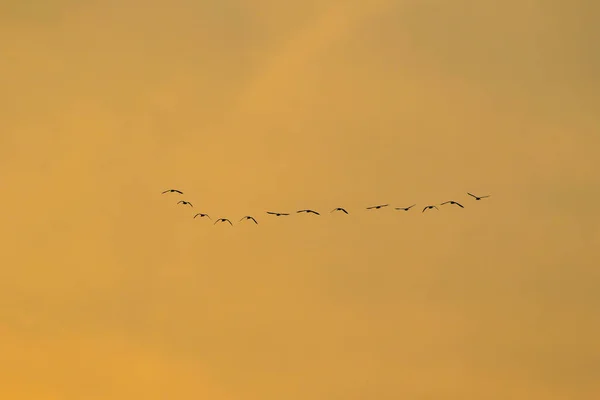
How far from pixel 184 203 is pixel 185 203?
0.33 ft

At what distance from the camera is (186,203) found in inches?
2682

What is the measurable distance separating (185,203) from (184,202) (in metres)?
0.57

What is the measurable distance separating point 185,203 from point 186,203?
6.5 inches

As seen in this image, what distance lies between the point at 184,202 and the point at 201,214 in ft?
7.42

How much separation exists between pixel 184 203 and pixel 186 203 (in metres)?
0.20

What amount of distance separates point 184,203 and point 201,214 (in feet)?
6.46

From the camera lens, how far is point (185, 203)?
224 feet

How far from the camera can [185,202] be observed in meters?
67.9

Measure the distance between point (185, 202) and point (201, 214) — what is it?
82.9 inches

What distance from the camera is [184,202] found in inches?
2665

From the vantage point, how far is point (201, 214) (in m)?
69.2
